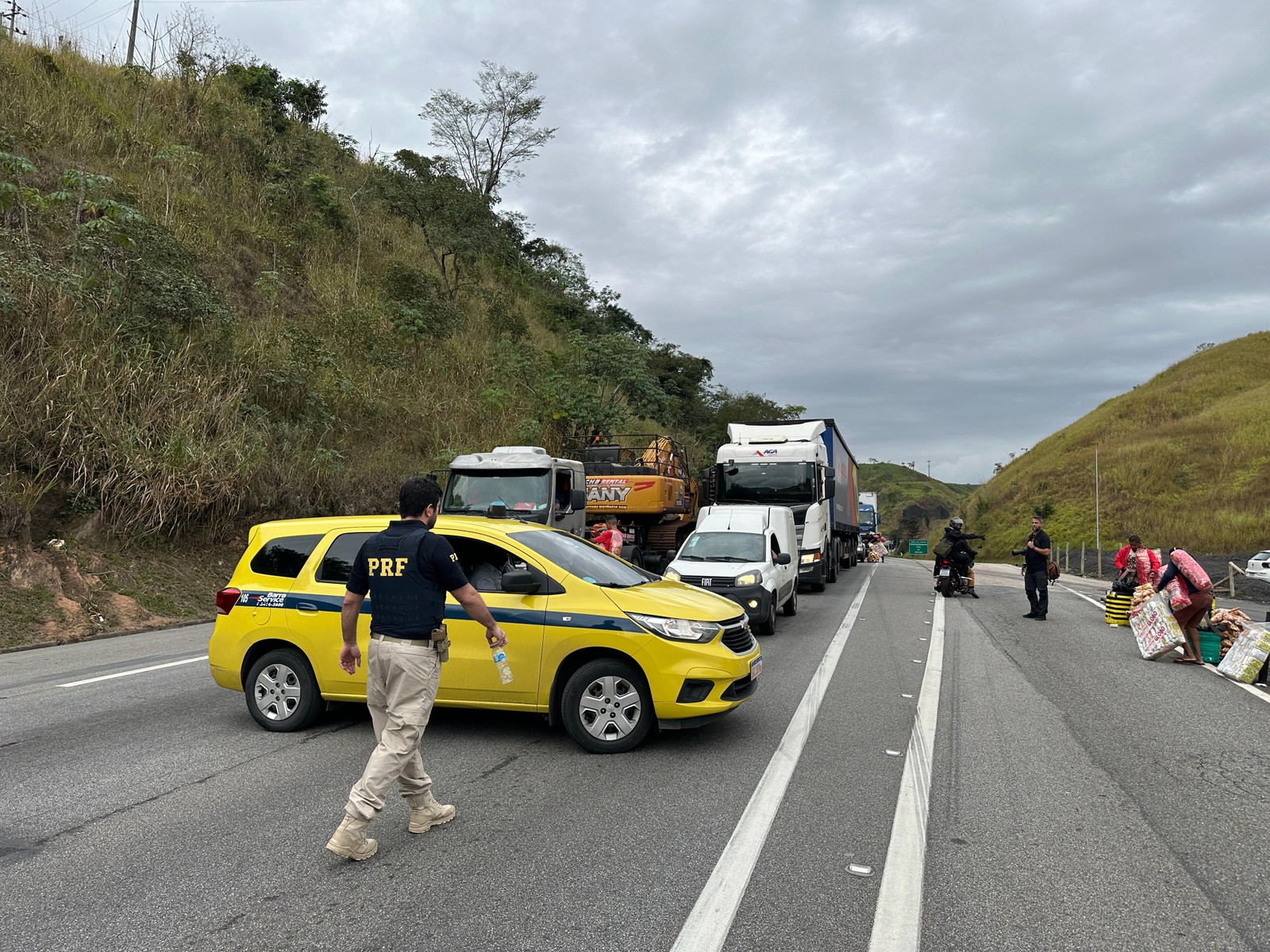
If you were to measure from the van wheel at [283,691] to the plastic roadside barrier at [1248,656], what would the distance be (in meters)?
9.15

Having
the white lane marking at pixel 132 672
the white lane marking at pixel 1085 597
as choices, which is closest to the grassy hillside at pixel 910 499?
the white lane marking at pixel 1085 597

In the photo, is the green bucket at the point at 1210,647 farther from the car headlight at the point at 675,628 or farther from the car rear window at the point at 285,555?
the car rear window at the point at 285,555

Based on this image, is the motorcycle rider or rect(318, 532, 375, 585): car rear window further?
the motorcycle rider

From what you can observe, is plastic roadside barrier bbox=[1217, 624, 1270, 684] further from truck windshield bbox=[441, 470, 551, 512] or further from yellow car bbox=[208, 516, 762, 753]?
truck windshield bbox=[441, 470, 551, 512]

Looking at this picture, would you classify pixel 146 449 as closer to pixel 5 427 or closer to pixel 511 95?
Answer: pixel 5 427

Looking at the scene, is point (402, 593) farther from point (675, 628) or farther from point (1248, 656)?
point (1248, 656)

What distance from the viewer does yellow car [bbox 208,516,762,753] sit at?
589 centimetres

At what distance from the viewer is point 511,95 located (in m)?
44.2

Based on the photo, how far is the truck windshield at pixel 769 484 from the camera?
64.7ft

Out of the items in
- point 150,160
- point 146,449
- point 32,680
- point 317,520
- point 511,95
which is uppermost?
point 511,95

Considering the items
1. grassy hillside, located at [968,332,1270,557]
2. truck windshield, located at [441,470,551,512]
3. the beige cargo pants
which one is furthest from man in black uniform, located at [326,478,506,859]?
grassy hillside, located at [968,332,1270,557]

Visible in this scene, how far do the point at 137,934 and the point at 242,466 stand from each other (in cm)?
1417

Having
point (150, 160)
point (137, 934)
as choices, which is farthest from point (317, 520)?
point (150, 160)

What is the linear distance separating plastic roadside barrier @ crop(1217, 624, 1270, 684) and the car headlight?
21.8ft
